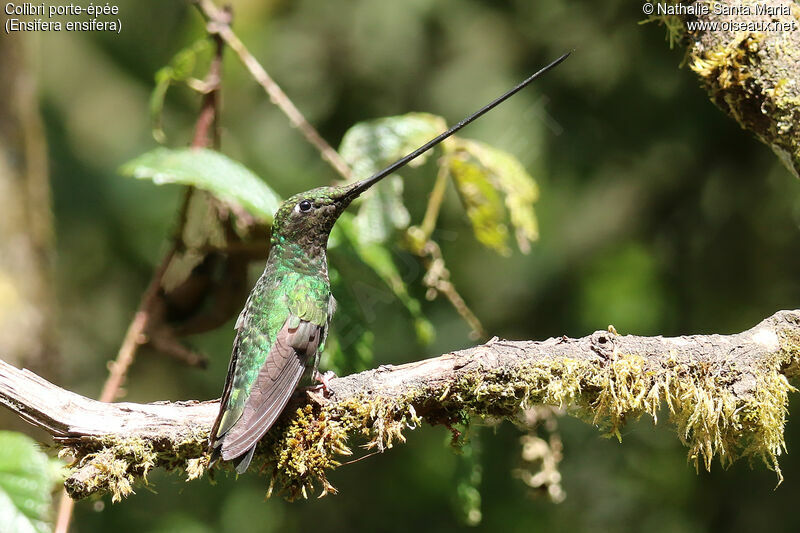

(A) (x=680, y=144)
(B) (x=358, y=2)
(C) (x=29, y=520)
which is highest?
(B) (x=358, y=2)

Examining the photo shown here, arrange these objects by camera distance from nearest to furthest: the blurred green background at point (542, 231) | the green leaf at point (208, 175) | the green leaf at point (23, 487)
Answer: the green leaf at point (23, 487) < the green leaf at point (208, 175) < the blurred green background at point (542, 231)

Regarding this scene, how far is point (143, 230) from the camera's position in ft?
21.3

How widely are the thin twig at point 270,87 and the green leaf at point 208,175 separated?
0.39m

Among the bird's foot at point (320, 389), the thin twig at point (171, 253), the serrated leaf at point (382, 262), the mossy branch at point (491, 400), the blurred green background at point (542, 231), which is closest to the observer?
the mossy branch at point (491, 400)

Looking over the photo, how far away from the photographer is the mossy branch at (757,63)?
8.80 ft

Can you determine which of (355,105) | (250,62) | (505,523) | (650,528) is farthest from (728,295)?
(250,62)

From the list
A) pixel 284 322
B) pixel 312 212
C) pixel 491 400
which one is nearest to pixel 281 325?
pixel 284 322

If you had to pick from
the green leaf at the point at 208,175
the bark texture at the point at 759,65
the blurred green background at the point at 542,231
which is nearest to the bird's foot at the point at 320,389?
the green leaf at the point at 208,175

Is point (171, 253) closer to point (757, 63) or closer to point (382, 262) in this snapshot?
point (382, 262)

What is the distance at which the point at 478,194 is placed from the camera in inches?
156

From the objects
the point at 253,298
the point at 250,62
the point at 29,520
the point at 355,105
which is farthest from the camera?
the point at 355,105

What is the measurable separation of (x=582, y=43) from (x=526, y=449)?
10.8ft

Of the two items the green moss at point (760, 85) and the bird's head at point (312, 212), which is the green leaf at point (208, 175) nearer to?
the bird's head at point (312, 212)

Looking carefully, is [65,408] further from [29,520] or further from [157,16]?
[157,16]
